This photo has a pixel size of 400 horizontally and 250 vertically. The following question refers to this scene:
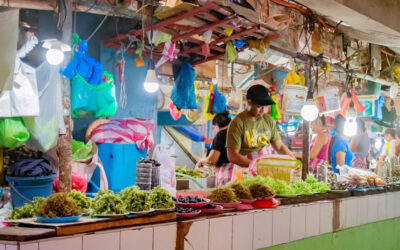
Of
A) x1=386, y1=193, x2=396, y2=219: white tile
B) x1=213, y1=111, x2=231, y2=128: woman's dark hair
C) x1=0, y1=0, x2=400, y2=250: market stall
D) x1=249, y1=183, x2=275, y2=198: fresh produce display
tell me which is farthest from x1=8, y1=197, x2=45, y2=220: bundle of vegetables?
x1=213, y1=111, x2=231, y2=128: woman's dark hair

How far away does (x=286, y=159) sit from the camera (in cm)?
461

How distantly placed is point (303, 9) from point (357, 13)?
1.11m

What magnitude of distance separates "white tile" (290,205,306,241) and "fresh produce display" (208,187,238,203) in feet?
2.17

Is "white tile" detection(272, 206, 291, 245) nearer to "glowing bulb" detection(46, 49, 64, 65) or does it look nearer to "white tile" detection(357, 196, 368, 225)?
"white tile" detection(357, 196, 368, 225)

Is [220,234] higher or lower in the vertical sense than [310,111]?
lower

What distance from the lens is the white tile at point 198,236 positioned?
3031 millimetres

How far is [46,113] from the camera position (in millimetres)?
5047

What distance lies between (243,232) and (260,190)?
49cm

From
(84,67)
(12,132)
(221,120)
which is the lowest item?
(12,132)

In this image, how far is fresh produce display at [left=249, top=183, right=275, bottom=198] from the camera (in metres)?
3.73

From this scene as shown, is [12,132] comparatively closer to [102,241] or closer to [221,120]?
[102,241]

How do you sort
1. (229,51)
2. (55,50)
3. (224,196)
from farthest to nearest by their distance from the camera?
(229,51) → (55,50) → (224,196)

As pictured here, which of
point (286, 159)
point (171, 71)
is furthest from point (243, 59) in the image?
point (286, 159)

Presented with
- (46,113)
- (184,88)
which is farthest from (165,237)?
(184,88)
